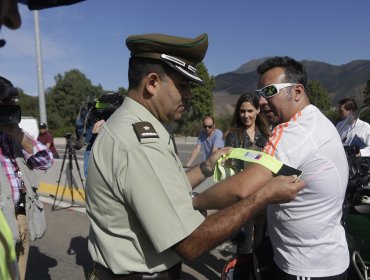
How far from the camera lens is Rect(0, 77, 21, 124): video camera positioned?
2.82m

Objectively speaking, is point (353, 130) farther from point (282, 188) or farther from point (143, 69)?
point (143, 69)

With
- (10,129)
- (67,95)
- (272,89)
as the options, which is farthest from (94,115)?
(67,95)

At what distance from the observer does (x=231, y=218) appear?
5.04 feet

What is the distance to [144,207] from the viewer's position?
4.74 feet

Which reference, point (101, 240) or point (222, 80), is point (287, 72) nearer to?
point (101, 240)

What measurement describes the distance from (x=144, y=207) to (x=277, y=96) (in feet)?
3.70

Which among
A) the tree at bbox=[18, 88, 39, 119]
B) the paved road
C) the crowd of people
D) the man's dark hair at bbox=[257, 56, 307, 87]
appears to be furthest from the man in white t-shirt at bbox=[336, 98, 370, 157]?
the tree at bbox=[18, 88, 39, 119]

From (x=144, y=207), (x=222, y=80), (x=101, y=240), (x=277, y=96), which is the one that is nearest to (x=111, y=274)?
(x=101, y=240)

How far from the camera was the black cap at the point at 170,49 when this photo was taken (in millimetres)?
1717

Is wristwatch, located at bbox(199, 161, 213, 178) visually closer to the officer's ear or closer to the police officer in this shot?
the police officer

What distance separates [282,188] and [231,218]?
0.86 ft

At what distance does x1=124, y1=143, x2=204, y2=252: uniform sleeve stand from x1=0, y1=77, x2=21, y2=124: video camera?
5.78 feet

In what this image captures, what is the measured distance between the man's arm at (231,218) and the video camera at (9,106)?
1960 mm

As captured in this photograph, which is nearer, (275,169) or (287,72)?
(275,169)
